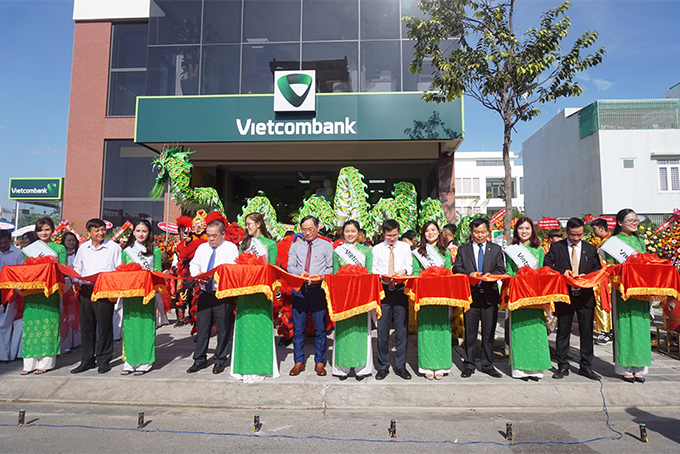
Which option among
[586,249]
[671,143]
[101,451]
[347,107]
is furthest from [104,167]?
[671,143]

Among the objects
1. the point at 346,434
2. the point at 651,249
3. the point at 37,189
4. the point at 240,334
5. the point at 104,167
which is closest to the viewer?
the point at 346,434

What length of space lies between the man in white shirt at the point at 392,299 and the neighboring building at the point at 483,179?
45.5 metres

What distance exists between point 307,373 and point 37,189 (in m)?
17.5

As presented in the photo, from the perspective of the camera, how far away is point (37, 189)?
16.4 m

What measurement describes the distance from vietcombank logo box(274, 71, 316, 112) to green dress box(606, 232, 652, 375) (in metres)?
7.84

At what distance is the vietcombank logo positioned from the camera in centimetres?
1002


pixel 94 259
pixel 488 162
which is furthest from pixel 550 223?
pixel 488 162

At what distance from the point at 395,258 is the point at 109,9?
1625 centimetres

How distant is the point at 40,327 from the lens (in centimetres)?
446

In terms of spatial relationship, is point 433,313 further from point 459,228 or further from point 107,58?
point 107,58

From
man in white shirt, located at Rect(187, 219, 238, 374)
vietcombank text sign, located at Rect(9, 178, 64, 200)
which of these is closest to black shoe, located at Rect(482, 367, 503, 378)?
man in white shirt, located at Rect(187, 219, 238, 374)

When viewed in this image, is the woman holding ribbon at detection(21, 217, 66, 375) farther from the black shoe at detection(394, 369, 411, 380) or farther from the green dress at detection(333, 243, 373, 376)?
the black shoe at detection(394, 369, 411, 380)

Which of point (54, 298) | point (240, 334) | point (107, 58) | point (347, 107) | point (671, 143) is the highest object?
point (107, 58)

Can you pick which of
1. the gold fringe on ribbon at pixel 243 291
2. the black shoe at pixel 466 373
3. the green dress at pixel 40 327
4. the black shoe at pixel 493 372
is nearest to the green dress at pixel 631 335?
the black shoe at pixel 493 372
